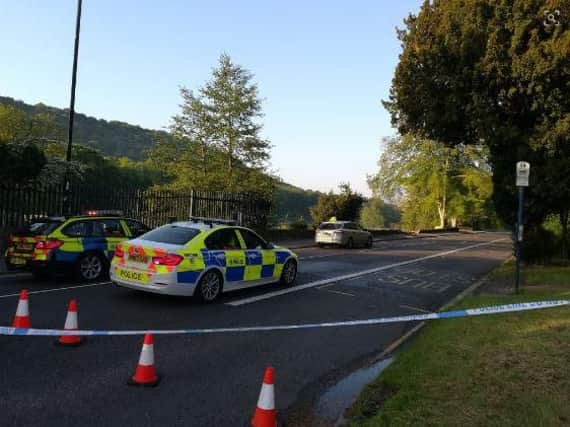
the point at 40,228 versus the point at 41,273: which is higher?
the point at 40,228

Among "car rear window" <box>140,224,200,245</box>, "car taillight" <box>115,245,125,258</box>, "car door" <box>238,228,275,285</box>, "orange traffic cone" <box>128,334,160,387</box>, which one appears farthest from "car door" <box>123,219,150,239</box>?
"orange traffic cone" <box>128,334,160,387</box>

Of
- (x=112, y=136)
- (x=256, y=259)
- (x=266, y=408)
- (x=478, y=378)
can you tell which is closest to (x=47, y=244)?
(x=256, y=259)

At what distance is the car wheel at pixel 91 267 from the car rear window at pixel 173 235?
2.17 meters

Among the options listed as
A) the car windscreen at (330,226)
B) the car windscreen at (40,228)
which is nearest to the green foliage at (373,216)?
the car windscreen at (330,226)

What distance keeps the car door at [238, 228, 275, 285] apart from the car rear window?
1223 millimetres

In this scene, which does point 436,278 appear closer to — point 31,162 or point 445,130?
point 445,130

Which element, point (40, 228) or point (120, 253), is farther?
point (40, 228)

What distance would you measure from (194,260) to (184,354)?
2756 mm

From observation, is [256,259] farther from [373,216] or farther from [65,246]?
[373,216]

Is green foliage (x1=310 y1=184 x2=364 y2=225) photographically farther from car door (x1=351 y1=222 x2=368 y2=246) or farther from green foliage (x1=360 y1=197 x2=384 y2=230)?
green foliage (x1=360 y1=197 x2=384 y2=230)

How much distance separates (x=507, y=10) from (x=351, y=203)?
2220 cm

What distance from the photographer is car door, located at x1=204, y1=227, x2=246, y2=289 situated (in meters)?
8.80

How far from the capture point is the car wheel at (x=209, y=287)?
8.53 meters

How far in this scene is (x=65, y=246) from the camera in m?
9.91
